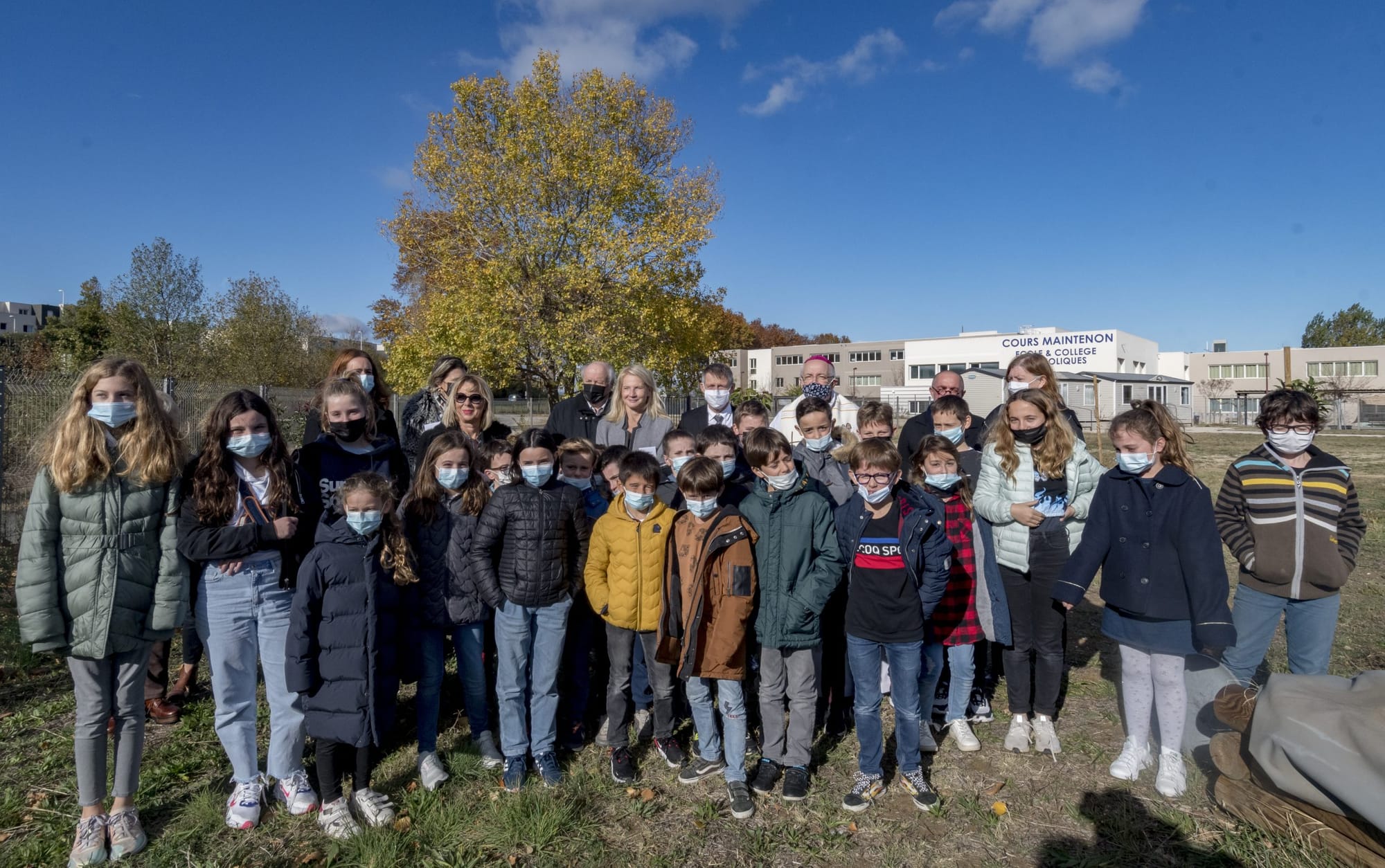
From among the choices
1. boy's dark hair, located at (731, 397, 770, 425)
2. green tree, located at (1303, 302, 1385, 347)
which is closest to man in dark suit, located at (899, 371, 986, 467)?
boy's dark hair, located at (731, 397, 770, 425)

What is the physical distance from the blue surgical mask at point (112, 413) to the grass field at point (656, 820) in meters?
1.86

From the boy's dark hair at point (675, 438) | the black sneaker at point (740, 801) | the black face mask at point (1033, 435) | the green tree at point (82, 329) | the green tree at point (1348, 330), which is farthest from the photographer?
the green tree at point (1348, 330)

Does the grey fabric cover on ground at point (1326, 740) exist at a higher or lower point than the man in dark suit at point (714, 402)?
lower

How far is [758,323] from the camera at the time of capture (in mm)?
89250

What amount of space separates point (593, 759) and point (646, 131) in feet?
55.8

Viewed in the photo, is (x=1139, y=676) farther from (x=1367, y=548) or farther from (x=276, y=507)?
(x=1367, y=548)

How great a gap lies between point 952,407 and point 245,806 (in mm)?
4528

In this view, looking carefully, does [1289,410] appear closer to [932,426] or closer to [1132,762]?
[932,426]

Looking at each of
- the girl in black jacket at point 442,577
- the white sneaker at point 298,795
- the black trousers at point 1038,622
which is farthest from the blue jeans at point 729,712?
the white sneaker at point 298,795

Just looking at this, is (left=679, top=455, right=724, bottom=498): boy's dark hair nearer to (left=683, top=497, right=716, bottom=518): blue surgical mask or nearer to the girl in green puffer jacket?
(left=683, top=497, right=716, bottom=518): blue surgical mask

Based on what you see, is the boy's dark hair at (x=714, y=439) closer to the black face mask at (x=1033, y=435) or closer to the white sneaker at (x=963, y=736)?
the black face mask at (x=1033, y=435)

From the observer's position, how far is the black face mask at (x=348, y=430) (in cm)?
394

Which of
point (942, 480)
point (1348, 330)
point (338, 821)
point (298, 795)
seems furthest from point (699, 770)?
point (1348, 330)

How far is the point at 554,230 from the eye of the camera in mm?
17344
